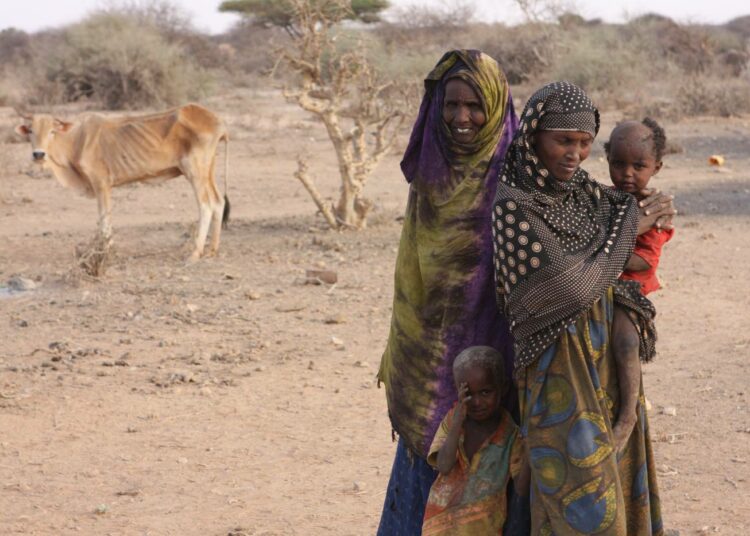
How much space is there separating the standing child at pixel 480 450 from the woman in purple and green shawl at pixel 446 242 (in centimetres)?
10

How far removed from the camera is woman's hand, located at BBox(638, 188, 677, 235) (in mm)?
2670

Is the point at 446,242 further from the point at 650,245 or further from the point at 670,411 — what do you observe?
the point at 670,411

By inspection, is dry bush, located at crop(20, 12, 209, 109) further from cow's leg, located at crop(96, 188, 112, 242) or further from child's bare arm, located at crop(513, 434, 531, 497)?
child's bare arm, located at crop(513, 434, 531, 497)

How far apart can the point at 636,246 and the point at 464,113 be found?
1.73ft

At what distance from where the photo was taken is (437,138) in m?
2.93

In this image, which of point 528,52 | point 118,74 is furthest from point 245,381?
point 528,52

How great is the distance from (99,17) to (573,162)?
2489 cm

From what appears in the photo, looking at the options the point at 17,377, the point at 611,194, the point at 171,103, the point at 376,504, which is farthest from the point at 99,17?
the point at 611,194

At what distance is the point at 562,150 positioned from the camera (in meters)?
2.53

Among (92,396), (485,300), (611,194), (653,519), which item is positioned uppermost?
(611,194)

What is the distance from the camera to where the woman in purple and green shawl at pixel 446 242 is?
9.23ft

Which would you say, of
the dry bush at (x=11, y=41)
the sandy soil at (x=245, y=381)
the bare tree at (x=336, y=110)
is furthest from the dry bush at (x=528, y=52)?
the dry bush at (x=11, y=41)

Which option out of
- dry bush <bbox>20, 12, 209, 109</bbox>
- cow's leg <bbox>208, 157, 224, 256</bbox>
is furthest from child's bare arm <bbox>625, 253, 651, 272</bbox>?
dry bush <bbox>20, 12, 209, 109</bbox>

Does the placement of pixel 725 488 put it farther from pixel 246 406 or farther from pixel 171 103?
pixel 171 103
